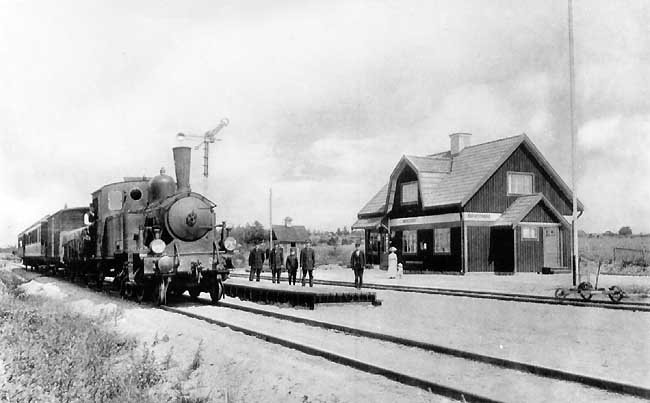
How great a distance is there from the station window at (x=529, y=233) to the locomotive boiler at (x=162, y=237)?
1662 cm

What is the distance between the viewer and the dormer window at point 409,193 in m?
32.3

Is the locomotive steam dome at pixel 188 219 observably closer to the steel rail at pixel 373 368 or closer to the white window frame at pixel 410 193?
the steel rail at pixel 373 368

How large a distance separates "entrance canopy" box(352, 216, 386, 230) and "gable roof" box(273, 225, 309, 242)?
27155 mm

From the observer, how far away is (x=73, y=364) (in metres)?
7.93

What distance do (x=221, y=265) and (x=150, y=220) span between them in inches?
85.8

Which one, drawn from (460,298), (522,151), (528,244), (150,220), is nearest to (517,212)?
(528,244)

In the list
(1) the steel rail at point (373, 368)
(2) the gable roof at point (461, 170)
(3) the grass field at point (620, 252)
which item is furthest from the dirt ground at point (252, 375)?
(3) the grass field at point (620, 252)

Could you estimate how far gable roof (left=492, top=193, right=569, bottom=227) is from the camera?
2808 centimetres

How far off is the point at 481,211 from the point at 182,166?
1678 centimetres

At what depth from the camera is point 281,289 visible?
1605 centimetres

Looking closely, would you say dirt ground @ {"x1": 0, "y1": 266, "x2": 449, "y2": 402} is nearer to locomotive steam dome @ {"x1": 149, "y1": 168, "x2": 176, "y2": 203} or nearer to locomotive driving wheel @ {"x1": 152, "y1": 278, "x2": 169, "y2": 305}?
locomotive driving wheel @ {"x1": 152, "y1": 278, "x2": 169, "y2": 305}

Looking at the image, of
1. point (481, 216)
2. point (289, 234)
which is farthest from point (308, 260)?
point (289, 234)

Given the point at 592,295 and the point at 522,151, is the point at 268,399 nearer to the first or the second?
the point at 592,295

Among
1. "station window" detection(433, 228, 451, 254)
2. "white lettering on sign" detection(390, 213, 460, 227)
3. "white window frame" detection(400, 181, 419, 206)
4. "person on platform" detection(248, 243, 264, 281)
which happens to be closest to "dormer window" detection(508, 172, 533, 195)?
"white lettering on sign" detection(390, 213, 460, 227)
